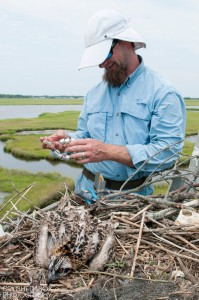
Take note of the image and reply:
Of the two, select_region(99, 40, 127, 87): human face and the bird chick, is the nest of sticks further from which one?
select_region(99, 40, 127, 87): human face

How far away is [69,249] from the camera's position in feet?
8.68

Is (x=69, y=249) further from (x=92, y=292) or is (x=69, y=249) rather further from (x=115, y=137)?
(x=115, y=137)

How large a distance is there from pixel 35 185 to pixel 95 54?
1304 cm

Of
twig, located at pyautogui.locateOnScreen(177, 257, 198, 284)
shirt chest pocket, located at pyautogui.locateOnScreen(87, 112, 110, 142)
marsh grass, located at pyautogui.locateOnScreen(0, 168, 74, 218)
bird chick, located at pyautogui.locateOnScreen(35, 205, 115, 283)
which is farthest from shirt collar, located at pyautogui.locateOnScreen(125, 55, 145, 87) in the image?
marsh grass, located at pyautogui.locateOnScreen(0, 168, 74, 218)

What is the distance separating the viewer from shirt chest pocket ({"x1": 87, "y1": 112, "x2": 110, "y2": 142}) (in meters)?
5.00

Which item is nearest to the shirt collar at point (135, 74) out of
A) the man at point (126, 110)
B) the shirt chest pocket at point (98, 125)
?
the man at point (126, 110)

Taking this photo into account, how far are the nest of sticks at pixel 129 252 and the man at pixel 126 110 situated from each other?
94 centimetres

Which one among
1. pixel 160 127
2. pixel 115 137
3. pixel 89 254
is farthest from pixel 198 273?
pixel 115 137

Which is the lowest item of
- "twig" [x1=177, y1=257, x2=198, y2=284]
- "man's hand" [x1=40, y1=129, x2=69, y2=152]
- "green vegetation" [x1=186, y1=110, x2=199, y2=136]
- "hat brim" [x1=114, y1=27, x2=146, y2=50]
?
"green vegetation" [x1=186, y1=110, x2=199, y2=136]

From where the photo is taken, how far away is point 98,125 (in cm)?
505

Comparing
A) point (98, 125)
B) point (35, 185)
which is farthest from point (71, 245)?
point (35, 185)

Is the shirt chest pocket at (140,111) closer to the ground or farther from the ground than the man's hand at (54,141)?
farther from the ground

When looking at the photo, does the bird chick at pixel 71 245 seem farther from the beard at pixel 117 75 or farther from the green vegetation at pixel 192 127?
the green vegetation at pixel 192 127

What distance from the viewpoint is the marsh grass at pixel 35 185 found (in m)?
14.1
